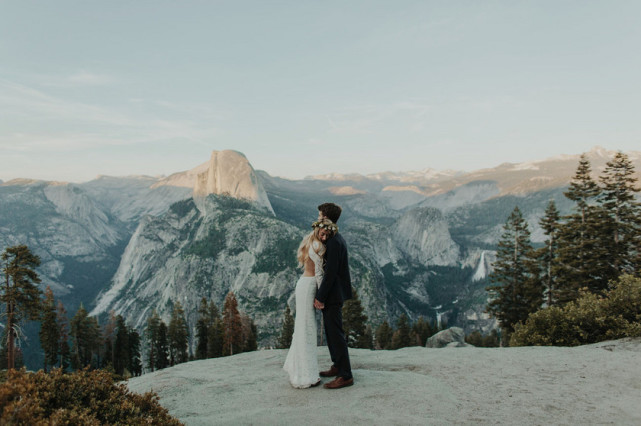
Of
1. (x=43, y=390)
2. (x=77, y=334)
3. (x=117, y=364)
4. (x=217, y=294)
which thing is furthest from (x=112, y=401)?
(x=217, y=294)

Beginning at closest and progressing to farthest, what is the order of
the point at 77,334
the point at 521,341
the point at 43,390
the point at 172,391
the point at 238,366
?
the point at 43,390
the point at 172,391
the point at 238,366
the point at 521,341
the point at 77,334

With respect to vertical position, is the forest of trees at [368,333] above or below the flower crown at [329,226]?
below

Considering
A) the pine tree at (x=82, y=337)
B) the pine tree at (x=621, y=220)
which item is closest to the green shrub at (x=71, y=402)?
the pine tree at (x=621, y=220)

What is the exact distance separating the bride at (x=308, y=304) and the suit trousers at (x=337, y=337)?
432 millimetres

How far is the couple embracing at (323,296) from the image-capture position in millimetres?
8477

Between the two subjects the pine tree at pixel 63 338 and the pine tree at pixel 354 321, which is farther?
the pine tree at pixel 63 338

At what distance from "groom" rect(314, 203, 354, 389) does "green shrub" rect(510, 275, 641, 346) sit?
1211cm

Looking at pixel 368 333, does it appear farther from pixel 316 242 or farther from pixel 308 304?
pixel 316 242

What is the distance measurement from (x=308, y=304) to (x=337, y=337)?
3.53 feet

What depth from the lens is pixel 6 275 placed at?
30.0 m

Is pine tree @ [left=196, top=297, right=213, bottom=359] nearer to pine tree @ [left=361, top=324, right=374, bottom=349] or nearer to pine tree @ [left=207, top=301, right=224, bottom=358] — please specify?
pine tree @ [left=207, top=301, right=224, bottom=358]

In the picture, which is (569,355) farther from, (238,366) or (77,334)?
(77,334)

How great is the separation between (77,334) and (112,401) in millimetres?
69921

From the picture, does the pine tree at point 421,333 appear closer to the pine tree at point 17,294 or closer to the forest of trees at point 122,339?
Answer: the forest of trees at point 122,339
